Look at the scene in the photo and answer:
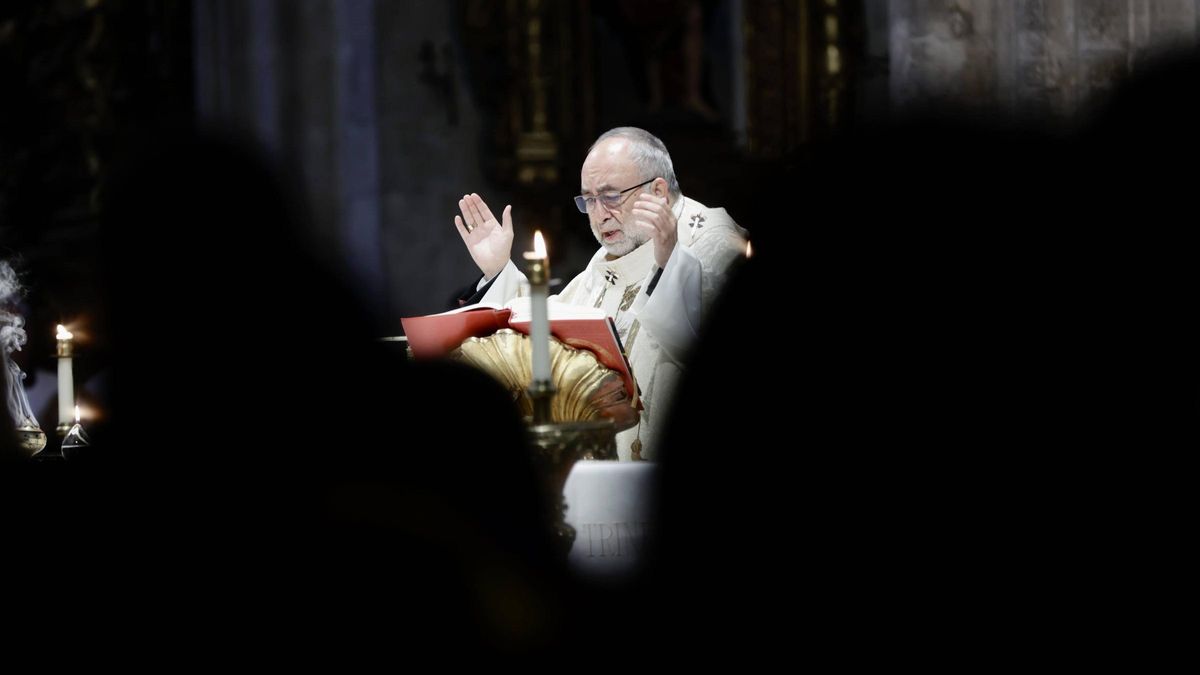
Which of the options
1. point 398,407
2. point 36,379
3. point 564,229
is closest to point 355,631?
point 398,407

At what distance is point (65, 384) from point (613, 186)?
168 cm

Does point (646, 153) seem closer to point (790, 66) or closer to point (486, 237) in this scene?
point (486, 237)

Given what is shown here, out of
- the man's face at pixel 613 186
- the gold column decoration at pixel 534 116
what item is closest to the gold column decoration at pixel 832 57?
the gold column decoration at pixel 534 116

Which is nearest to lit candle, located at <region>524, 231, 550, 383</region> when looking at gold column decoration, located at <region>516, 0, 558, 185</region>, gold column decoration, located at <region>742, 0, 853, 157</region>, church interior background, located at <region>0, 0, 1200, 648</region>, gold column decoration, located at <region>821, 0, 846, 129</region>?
church interior background, located at <region>0, 0, 1200, 648</region>

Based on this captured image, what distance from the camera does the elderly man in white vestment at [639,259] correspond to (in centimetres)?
366

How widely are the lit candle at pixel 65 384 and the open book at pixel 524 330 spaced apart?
83cm

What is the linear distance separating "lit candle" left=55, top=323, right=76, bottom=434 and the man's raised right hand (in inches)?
44.6

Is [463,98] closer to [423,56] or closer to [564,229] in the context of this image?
[423,56]

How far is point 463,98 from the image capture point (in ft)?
28.2

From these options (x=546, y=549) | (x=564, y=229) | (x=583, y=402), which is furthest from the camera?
(x=564, y=229)

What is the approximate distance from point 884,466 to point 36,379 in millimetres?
5869

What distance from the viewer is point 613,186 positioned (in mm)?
4574

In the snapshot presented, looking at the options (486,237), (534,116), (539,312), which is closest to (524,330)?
(539,312)

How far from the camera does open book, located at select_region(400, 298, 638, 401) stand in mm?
3057
